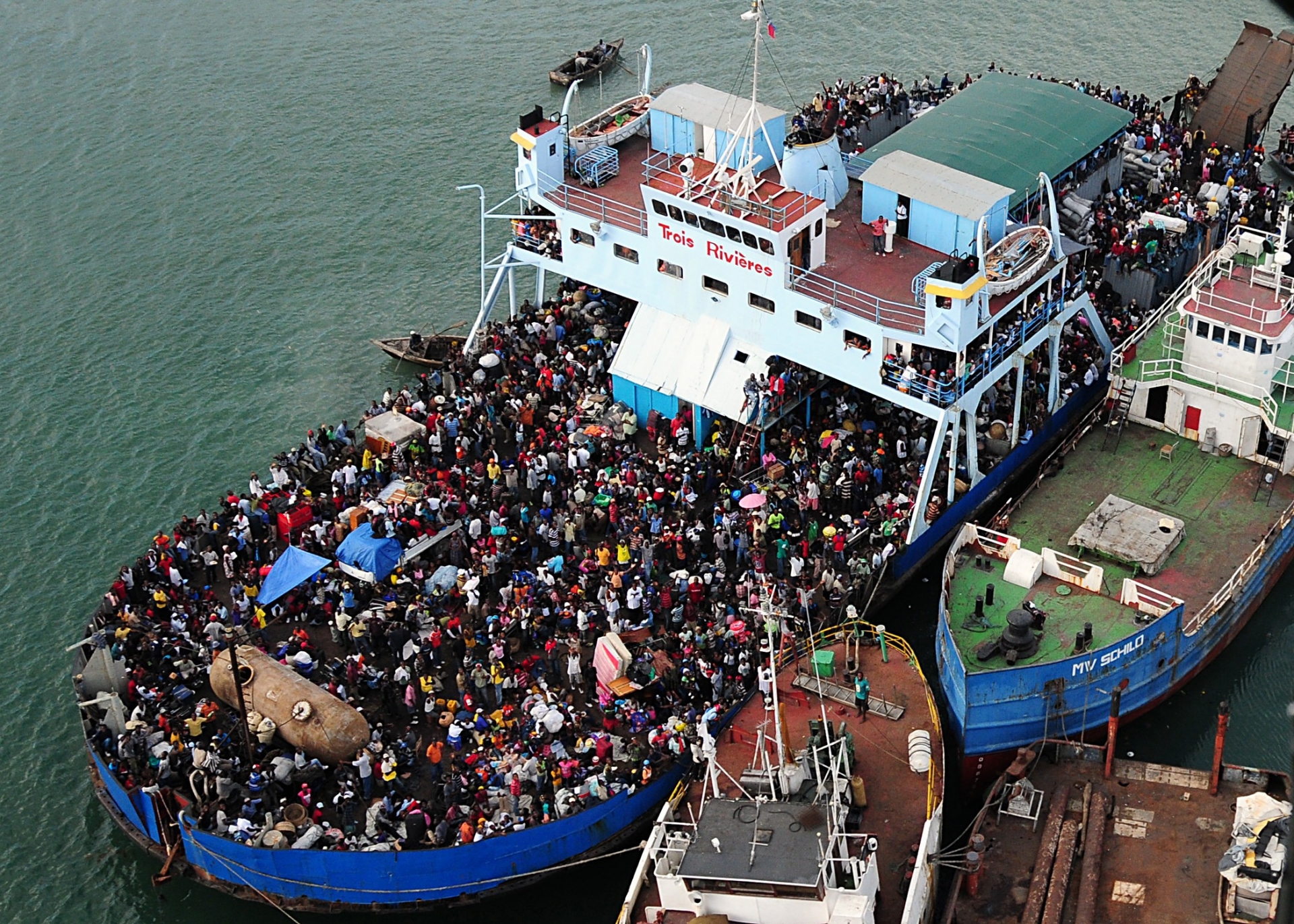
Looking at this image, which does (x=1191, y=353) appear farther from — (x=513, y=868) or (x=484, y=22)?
(x=484, y=22)

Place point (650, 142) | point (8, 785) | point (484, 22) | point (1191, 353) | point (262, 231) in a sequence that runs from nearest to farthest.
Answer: point (8, 785), point (1191, 353), point (650, 142), point (262, 231), point (484, 22)

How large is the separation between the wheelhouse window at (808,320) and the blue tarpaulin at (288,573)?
16.2 metres

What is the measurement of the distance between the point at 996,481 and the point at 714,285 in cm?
1092

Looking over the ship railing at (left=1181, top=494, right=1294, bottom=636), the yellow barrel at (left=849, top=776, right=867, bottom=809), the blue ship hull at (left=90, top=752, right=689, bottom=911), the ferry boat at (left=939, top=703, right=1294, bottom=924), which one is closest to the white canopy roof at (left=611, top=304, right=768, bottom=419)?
the blue ship hull at (left=90, top=752, right=689, bottom=911)

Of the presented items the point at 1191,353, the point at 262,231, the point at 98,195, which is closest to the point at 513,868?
the point at 1191,353

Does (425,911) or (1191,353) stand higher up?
(1191,353)

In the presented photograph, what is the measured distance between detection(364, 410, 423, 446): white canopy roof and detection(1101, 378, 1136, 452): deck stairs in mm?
21936

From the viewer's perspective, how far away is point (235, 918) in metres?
44.8

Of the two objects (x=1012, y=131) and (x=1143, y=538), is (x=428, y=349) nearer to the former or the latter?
(x=1012, y=131)

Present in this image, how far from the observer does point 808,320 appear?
53875 millimetres

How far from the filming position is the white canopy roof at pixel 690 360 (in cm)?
5516

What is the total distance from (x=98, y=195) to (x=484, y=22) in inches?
908

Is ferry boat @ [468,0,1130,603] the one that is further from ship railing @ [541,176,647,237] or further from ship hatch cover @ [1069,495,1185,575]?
ship hatch cover @ [1069,495,1185,575]

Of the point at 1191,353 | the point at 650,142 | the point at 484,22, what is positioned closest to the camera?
the point at 1191,353
